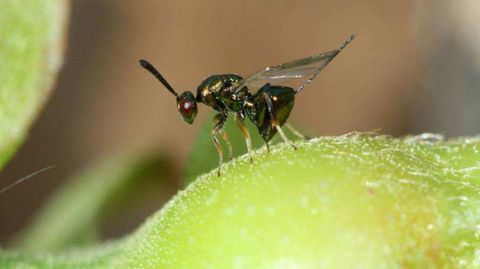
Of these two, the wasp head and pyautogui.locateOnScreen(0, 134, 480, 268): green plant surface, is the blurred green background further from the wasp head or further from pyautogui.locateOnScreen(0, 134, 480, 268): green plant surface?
pyautogui.locateOnScreen(0, 134, 480, 268): green plant surface

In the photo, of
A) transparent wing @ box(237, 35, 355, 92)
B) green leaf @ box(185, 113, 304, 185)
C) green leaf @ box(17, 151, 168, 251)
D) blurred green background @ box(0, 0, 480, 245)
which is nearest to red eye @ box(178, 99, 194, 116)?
transparent wing @ box(237, 35, 355, 92)

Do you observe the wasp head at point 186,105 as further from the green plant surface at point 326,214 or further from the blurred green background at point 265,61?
the blurred green background at point 265,61

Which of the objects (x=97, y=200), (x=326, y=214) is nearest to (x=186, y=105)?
(x=326, y=214)

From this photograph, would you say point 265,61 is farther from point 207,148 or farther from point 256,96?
point 256,96

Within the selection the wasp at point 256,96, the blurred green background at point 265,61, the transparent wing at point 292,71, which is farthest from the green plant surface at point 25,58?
the blurred green background at point 265,61

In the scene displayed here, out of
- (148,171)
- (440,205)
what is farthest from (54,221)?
(440,205)
